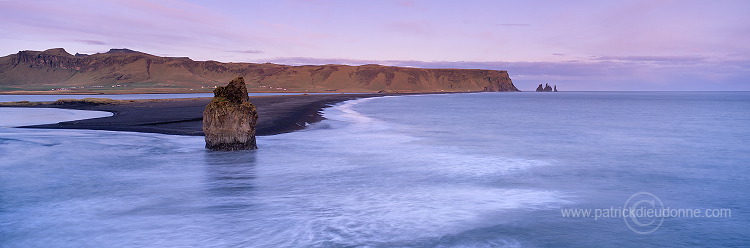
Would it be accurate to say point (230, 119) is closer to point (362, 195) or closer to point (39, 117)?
point (362, 195)

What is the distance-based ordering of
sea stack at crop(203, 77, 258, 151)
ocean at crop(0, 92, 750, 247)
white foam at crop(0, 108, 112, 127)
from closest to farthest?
ocean at crop(0, 92, 750, 247) < sea stack at crop(203, 77, 258, 151) < white foam at crop(0, 108, 112, 127)

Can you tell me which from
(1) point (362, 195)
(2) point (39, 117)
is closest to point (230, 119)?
(1) point (362, 195)

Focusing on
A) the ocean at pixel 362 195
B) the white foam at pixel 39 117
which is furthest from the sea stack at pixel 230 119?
the white foam at pixel 39 117

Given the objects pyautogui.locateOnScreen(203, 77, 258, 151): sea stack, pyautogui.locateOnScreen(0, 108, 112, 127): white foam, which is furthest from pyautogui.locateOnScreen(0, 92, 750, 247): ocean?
pyautogui.locateOnScreen(0, 108, 112, 127): white foam

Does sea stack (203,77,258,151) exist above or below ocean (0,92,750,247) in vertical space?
above

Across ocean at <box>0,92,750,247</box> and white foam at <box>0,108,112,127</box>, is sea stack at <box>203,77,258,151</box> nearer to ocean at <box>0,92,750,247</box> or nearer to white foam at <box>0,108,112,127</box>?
ocean at <box>0,92,750,247</box>

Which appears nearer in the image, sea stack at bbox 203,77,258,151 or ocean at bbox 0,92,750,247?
ocean at bbox 0,92,750,247

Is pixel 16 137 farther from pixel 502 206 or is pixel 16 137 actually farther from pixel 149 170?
pixel 502 206
